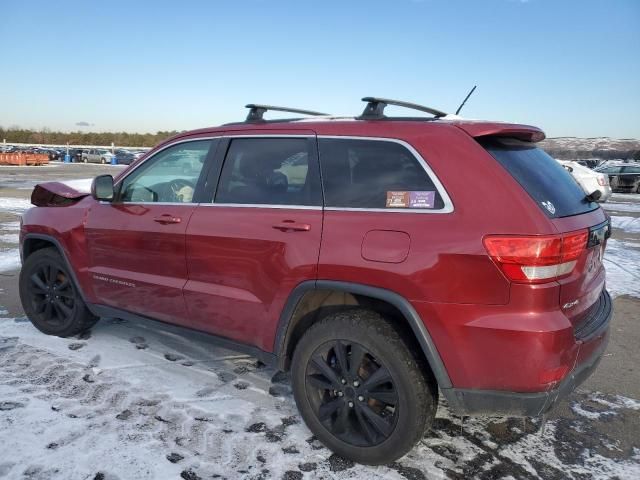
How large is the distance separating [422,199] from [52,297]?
342 cm

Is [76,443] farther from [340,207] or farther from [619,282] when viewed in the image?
[619,282]

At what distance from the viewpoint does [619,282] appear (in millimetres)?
6820

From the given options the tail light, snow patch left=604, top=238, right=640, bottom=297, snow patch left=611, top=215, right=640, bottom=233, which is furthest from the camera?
snow patch left=611, top=215, right=640, bottom=233

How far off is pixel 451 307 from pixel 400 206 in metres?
0.56

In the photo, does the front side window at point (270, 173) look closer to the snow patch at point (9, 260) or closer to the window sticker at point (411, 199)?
the window sticker at point (411, 199)

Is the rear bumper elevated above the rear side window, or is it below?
below

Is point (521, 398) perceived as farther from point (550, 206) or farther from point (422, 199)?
point (422, 199)

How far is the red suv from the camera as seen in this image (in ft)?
7.48

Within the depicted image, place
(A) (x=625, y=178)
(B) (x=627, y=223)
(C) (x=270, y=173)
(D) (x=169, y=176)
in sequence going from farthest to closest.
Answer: (A) (x=625, y=178)
(B) (x=627, y=223)
(D) (x=169, y=176)
(C) (x=270, y=173)

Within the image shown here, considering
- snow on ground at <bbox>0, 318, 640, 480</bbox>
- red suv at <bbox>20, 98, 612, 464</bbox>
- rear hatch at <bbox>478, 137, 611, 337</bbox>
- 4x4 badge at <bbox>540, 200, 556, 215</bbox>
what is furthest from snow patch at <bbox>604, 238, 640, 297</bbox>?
4x4 badge at <bbox>540, 200, 556, 215</bbox>

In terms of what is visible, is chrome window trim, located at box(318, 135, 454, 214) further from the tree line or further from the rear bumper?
the tree line

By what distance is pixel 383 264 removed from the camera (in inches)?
97.9

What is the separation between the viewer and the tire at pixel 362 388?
2.49 m

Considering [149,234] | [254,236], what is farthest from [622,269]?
[149,234]
